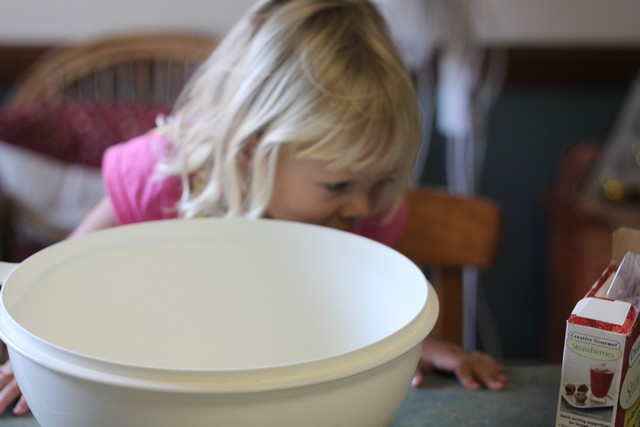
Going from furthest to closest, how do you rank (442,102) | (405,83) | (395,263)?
(442,102) → (405,83) → (395,263)

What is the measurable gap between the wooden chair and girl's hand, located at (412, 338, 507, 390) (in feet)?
1.24

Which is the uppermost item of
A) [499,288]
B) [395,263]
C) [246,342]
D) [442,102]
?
[395,263]

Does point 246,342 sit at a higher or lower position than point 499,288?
higher

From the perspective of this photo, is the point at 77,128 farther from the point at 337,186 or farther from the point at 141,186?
the point at 337,186

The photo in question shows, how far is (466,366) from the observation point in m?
0.74

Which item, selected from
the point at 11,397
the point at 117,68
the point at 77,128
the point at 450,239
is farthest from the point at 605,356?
the point at 117,68

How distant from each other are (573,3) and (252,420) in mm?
1646

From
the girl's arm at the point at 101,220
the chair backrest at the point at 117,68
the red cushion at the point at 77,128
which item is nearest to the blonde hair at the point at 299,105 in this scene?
the girl's arm at the point at 101,220

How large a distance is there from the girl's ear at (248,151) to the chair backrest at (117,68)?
854mm

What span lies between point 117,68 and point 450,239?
0.99 meters

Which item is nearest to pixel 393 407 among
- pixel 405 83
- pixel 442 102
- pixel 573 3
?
pixel 405 83

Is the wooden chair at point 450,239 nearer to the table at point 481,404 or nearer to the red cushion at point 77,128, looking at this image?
the table at point 481,404

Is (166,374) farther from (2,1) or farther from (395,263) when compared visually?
(2,1)

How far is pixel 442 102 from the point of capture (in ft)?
5.78
